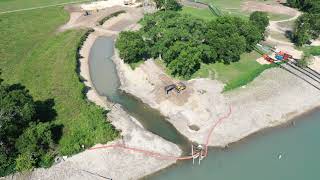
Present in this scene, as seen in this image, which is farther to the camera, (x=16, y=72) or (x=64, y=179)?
(x=16, y=72)

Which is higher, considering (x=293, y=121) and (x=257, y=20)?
(x=257, y=20)

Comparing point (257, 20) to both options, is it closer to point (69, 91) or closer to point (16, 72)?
point (69, 91)

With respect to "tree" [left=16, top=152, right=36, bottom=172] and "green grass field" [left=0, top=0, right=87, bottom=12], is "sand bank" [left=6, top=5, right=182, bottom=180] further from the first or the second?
"green grass field" [left=0, top=0, right=87, bottom=12]

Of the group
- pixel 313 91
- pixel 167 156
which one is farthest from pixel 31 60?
pixel 313 91

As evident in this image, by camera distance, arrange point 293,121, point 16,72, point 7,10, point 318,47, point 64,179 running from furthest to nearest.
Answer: point 7,10, point 318,47, point 16,72, point 293,121, point 64,179

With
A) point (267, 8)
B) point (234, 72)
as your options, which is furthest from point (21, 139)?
point (267, 8)
